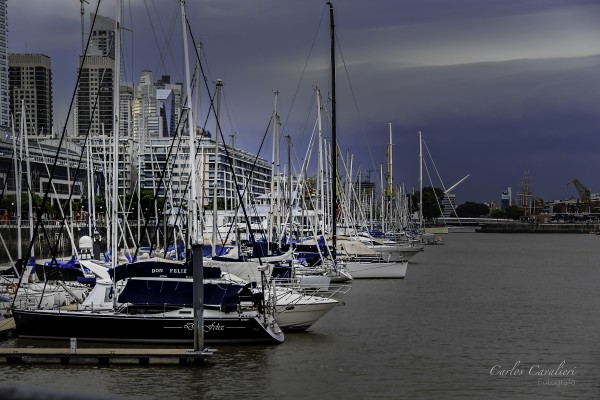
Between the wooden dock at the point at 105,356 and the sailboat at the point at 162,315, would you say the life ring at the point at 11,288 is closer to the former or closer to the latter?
the sailboat at the point at 162,315

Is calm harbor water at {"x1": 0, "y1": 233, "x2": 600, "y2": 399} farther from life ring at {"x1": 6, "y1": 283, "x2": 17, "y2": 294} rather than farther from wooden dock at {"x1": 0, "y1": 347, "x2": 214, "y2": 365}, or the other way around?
life ring at {"x1": 6, "y1": 283, "x2": 17, "y2": 294}

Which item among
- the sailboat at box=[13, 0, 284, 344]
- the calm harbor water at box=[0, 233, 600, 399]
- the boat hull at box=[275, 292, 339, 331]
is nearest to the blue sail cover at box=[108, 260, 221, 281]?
the sailboat at box=[13, 0, 284, 344]

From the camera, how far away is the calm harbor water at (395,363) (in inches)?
1070

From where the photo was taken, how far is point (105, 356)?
29.6 metres

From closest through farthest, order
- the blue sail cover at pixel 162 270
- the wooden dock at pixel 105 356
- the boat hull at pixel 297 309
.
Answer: the wooden dock at pixel 105 356, the blue sail cover at pixel 162 270, the boat hull at pixel 297 309

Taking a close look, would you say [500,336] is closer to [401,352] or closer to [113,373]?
[401,352]

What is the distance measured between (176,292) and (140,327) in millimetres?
1735

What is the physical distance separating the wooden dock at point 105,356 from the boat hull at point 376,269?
129 ft

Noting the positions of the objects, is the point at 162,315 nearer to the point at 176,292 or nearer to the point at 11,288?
the point at 176,292

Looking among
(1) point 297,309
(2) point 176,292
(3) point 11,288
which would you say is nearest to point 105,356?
(2) point 176,292

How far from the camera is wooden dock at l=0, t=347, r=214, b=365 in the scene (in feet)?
95.3

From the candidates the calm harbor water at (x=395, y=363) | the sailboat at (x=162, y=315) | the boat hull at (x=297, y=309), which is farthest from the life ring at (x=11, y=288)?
the boat hull at (x=297, y=309)

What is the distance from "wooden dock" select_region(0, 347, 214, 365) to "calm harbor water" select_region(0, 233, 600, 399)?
0.27 m

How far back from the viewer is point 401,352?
3450 centimetres
